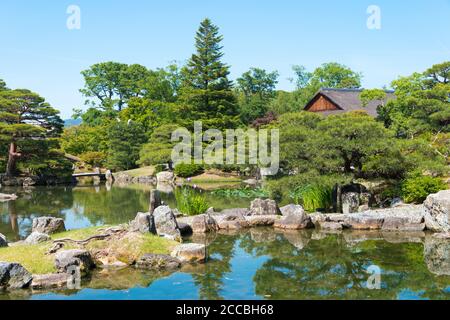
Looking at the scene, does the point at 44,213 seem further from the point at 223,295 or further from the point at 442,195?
the point at 442,195

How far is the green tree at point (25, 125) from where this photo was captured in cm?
2553

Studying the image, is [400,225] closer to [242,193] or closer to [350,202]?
[350,202]

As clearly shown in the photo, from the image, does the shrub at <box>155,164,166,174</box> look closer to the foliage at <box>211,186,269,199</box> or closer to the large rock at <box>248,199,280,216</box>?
the foliage at <box>211,186,269,199</box>

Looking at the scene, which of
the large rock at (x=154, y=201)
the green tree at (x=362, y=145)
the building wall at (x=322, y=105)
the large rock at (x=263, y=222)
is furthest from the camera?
the building wall at (x=322, y=105)

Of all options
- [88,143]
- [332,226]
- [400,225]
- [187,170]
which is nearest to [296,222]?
[332,226]

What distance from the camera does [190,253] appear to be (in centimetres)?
866

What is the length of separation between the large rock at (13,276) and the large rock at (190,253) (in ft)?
8.59

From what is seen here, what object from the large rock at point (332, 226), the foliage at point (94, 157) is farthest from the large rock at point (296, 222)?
the foliage at point (94, 157)

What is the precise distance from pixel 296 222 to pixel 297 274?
12.6 ft

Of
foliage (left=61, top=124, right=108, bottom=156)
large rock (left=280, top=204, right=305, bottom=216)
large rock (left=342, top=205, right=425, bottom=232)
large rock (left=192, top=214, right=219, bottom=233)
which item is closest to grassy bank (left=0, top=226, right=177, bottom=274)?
large rock (left=192, top=214, right=219, bottom=233)

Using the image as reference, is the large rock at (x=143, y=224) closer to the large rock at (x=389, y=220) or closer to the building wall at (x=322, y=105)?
the large rock at (x=389, y=220)

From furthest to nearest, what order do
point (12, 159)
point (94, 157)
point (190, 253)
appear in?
point (94, 157)
point (12, 159)
point (190, 253)

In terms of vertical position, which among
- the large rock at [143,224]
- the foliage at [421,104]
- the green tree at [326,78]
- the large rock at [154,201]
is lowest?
the large rock at [143,224]
